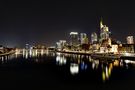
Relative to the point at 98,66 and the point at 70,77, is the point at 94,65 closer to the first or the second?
the point at 98,66

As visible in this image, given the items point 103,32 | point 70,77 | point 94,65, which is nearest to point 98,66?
point 94,65

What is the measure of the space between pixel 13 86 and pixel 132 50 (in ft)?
298

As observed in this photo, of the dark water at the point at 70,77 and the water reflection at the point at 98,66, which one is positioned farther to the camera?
the water reflection at the point at 98,66

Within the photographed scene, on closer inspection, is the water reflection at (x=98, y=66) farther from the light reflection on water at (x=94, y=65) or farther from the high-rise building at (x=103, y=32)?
the high-rise building at (x=103, y=32)

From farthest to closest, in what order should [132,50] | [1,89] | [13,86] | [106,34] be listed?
[106,34] < [132,50] < [13,86] < [1,89]

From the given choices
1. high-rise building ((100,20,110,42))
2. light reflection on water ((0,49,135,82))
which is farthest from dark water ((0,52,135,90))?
high-rise building ((100,20,110,42))

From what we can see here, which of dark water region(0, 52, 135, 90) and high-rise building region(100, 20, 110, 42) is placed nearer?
dark water region(0, 52, 135, 90)

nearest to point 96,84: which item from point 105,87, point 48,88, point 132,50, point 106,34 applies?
point 105,87

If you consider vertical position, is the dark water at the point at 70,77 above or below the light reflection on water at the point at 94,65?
below

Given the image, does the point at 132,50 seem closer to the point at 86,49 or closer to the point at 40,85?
the point at 86,49

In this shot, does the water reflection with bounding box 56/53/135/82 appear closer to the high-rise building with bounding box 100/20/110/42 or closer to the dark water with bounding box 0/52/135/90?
the dark water with bounding box 0/52/135/90

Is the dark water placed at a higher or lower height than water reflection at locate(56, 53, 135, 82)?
lower

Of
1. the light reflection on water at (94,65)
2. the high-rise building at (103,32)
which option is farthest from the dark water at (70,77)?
the high-rise building at (103,32)

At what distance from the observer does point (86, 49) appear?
152 m
